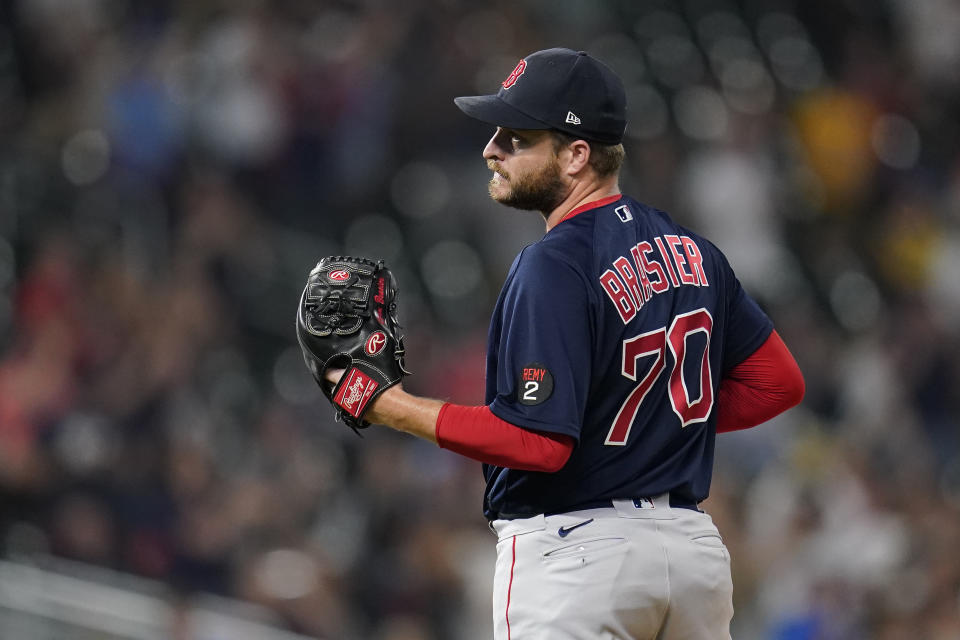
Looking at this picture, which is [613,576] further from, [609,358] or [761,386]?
[761,386]

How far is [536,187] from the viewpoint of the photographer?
2.82m

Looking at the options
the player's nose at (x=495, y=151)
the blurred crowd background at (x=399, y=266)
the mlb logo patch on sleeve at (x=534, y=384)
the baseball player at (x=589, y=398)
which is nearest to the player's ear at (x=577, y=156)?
the baseball player at (x=589, y=398)

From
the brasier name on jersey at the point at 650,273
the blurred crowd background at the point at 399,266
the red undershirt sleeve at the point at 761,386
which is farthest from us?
the blurred crowd background at the point at 399,266

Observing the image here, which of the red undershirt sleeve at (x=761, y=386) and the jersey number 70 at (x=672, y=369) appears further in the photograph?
the red undershirt sleeve at (x=761, y=386)

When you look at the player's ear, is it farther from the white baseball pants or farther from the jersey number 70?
the white baseball pants

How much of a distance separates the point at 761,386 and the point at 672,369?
0.44m

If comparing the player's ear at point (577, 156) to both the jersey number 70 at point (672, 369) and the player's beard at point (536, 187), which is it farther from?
the jersey number 70 at point (672, 369)

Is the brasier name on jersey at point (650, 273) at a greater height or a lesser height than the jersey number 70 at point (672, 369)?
greater

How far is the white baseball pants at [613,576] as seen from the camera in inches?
102

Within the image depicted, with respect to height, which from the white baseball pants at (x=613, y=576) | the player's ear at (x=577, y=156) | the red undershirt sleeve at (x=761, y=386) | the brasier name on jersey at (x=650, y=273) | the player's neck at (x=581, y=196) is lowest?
the white baseball pants at (x=613, y=576)

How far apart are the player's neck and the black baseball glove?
16.0 inches

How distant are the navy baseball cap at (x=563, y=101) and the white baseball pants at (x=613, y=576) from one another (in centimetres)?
79

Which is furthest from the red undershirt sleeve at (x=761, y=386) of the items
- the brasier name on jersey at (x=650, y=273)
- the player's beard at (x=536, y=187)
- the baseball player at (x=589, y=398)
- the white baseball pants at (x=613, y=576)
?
the player's beard at (x=536, y=187)

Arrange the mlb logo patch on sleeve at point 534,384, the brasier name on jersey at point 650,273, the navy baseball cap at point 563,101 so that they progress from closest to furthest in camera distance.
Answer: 1. the mlb logo patch on sleeve at point 534,384
2. the brasier name on jersey at point 650,273
3. the navy baseball cap at point 563,101
